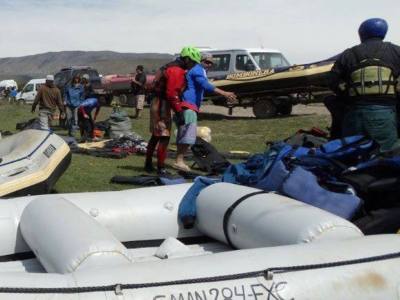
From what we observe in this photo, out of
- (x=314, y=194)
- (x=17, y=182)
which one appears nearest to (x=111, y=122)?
(x=17, y=182)

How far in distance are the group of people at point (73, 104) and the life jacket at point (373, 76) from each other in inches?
285

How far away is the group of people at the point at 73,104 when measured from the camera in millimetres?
11828

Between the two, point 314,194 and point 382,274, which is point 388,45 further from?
point 382,274

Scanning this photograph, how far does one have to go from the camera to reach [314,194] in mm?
3529

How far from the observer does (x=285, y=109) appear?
15.5 metres

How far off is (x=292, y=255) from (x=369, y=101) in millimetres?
2554

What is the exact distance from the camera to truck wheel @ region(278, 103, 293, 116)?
601 inches

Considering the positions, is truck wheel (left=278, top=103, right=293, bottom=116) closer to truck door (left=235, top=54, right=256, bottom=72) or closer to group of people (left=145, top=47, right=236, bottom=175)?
truck door (left=235, top=54, right=256, bottom=72)

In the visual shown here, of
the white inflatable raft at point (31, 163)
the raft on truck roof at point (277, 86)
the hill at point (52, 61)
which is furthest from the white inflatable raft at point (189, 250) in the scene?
the hill at point (52, 61)

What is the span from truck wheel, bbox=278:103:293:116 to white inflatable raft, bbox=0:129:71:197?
31.9ft

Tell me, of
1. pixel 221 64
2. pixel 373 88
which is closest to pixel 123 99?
pixel 221 64

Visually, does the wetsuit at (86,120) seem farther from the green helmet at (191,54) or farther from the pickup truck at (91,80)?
the pickup truck at (91,80)

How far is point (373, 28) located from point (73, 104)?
30.4ft

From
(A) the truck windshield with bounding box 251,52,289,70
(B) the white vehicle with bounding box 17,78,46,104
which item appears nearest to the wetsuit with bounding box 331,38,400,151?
(A) the truck windshield with bounding box 251,52,289,70
